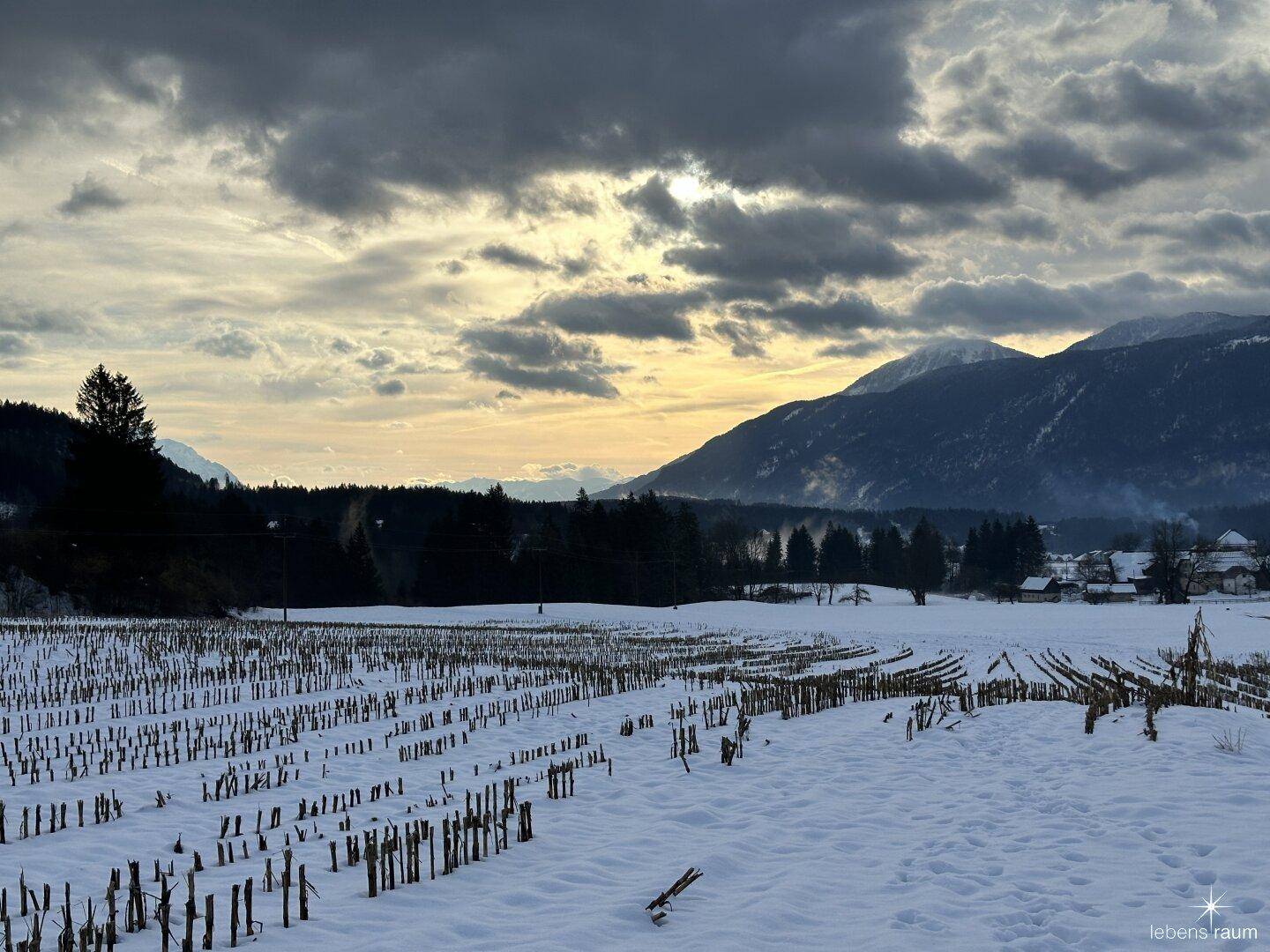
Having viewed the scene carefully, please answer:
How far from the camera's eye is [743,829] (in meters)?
11.6

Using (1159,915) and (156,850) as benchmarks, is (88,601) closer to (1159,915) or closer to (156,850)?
(156,850)

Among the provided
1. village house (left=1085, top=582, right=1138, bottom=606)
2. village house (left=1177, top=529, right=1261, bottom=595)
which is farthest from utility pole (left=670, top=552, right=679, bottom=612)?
village house (left=1177, top=529, right=1261, bottom=595)

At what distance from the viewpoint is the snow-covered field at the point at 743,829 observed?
8.09 m

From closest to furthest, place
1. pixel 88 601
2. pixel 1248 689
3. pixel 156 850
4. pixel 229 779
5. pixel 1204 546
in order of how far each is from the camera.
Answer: pixel 156 850 → pixel 229 779 → pixel 1248 689 → pixel 88 601 → pixel 1204 546

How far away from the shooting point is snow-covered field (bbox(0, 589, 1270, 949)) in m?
8.09

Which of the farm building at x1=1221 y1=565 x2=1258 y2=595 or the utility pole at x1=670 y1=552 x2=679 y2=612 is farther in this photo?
the farm building at x1=1221 y1=565 x2=1258 y2=595

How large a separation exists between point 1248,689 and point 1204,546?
116216 millimetres

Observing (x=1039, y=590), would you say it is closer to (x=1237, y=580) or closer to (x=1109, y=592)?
(x=1109, y=592)

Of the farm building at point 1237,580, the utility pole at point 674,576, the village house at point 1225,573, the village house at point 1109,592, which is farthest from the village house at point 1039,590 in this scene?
the utility pole at point 674,576

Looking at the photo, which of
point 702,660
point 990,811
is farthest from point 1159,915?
point 702,660

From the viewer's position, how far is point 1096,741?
17078 millimetres

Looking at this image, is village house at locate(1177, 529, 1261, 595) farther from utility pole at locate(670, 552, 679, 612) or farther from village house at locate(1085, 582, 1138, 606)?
utility pole at locate(670, 552, 679, 612)

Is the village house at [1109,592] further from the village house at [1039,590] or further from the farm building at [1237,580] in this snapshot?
the farm building at [1237,580]

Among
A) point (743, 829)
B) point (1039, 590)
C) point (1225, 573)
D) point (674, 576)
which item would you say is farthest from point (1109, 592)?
point (743, 829)
